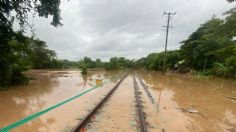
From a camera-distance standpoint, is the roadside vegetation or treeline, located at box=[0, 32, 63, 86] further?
treeline, located at box=[0, 32, 63, 86]

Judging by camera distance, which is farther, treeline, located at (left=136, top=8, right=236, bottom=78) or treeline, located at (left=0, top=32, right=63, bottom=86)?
treeline, located at (left=136, top=8, right=236, bottom=78)

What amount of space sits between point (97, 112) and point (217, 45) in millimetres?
29531

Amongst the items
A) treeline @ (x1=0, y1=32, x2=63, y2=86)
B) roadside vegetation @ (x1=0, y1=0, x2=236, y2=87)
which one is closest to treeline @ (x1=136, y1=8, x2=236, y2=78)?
roadside vegetation @ (x1=0, y1=0, x2=236, y2=87)

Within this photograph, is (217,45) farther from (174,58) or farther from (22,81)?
(22,81)

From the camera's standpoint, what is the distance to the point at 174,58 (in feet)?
166

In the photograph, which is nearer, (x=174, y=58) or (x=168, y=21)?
(x=168, y=21)

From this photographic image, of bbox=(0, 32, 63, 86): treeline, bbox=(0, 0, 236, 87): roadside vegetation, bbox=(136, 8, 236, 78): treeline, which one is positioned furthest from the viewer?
bbox=(136, 8, 236, 78): treeline

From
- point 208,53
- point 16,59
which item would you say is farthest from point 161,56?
point 16,59

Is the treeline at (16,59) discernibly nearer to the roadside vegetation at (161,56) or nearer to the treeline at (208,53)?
the roadside vegetation at (161,56)

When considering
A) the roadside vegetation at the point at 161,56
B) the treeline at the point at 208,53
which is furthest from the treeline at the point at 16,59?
the treeline at the point at 208,53

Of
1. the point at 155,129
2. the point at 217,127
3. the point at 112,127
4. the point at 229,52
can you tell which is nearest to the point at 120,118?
the point at 112,127

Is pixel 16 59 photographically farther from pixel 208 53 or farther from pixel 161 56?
pixel 161 56

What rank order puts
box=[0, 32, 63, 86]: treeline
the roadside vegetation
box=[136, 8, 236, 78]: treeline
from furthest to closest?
box=[136, 8, 236, 78]: treeline → box=[0, 32, 63, 86]: treeline → the roadside vegetation

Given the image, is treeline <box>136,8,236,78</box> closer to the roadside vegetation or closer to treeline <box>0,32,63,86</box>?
the roadside vegetation
